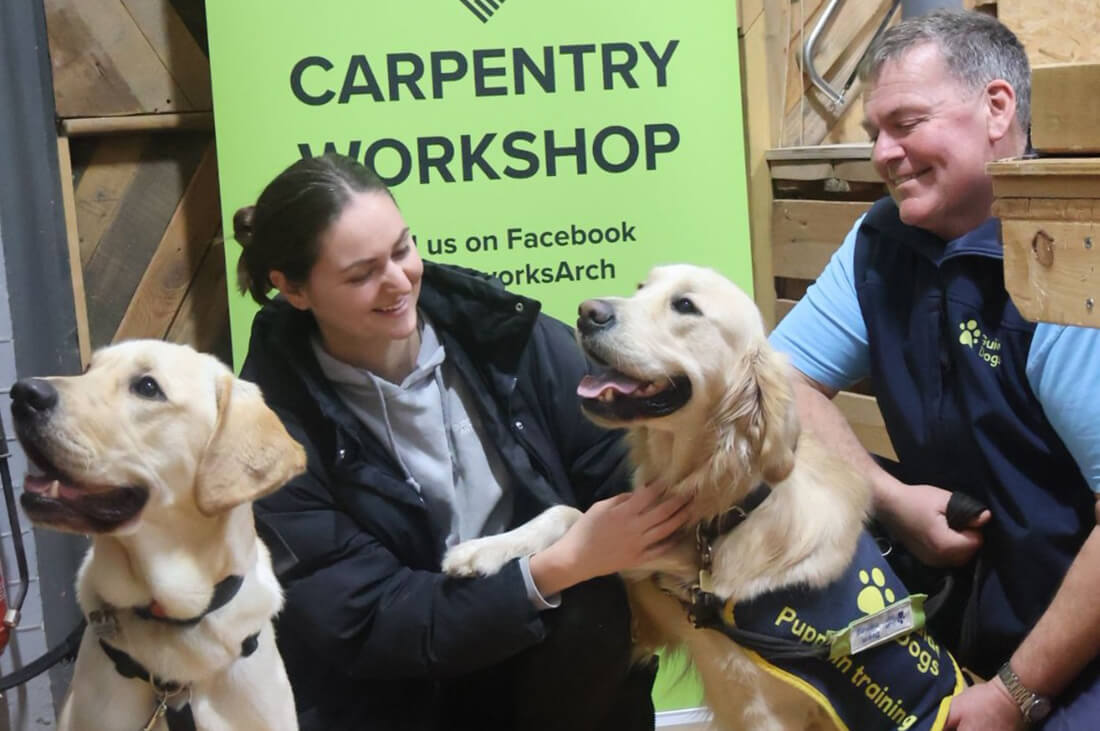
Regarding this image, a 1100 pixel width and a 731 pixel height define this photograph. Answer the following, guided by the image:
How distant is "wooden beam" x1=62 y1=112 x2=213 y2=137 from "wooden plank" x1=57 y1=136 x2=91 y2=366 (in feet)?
0.14

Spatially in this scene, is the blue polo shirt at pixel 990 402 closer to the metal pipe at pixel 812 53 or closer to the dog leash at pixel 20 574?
the metal pipe at pixel 812 53

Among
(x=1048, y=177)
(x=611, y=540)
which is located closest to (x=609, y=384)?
(x=611, y=540)

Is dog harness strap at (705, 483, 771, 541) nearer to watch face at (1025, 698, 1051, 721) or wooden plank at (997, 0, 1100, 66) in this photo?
watch face at (1025, 698, 1051, 721)

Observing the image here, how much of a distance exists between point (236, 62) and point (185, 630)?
1514 millimetres

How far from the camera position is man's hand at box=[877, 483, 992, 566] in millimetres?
1888

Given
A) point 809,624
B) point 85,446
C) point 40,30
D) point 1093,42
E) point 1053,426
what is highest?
point 40,30

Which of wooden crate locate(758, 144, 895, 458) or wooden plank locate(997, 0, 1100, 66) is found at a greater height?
wooden plank locate(997, 0, 1100, 66)

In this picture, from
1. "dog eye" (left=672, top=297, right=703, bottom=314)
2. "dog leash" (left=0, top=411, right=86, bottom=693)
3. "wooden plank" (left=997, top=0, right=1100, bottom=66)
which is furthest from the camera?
"wooden plank" (left=997, top=0, right=1100, bottom=66)

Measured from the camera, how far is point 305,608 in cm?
183

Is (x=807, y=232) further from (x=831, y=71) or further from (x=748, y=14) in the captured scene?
(x=748, y=14)

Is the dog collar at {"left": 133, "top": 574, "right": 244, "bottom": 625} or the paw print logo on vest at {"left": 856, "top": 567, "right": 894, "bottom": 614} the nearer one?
the dog collar at {"left": 133, "top": 574, "right": 244, "bottom": 625}

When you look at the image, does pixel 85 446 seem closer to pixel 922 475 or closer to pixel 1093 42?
pixel 922 475

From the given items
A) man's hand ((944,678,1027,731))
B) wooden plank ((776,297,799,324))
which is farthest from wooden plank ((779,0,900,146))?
man's hand ((944,678,1027,731))

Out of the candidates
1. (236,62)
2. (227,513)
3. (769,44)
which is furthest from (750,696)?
(769,44)
